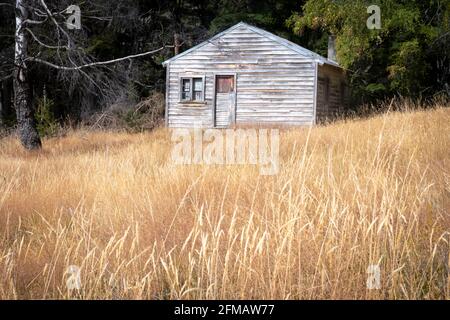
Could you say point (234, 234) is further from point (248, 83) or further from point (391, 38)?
point (391, 38)

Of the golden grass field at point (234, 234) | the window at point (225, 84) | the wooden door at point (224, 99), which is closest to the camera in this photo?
the golden grass field at point (234, 234)

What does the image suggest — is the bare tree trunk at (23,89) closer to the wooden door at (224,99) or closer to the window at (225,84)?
the wooden door at (224,99)

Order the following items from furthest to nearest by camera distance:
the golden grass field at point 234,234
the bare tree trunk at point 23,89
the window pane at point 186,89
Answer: the window pane at point 186,89
the bare tree trunk at point 23,89
the golden grass field at point 234,234

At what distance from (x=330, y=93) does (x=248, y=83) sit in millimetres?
3821

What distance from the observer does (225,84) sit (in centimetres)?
1939

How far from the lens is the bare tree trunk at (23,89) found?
34.4 feet

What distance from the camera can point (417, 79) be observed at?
20.9 m

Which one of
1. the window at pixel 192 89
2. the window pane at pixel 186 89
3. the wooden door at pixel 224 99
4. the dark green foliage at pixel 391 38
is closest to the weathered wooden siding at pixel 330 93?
the dark green foliage at pixel 391 38

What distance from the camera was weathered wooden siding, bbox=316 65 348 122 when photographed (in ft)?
61.2

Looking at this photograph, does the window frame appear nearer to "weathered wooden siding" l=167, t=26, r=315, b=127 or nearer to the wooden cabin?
the wooden cabin

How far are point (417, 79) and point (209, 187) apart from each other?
19056 mm

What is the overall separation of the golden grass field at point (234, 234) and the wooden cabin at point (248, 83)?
1202cm

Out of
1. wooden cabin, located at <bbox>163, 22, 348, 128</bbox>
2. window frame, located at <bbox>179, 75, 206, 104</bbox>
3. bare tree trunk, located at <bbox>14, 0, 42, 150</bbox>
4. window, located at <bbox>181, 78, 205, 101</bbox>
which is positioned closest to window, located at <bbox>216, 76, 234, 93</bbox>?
wooden cabin, located at <bbox>163, 22, 348, 128</bbox>

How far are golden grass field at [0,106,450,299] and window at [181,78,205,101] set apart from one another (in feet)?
44.8
